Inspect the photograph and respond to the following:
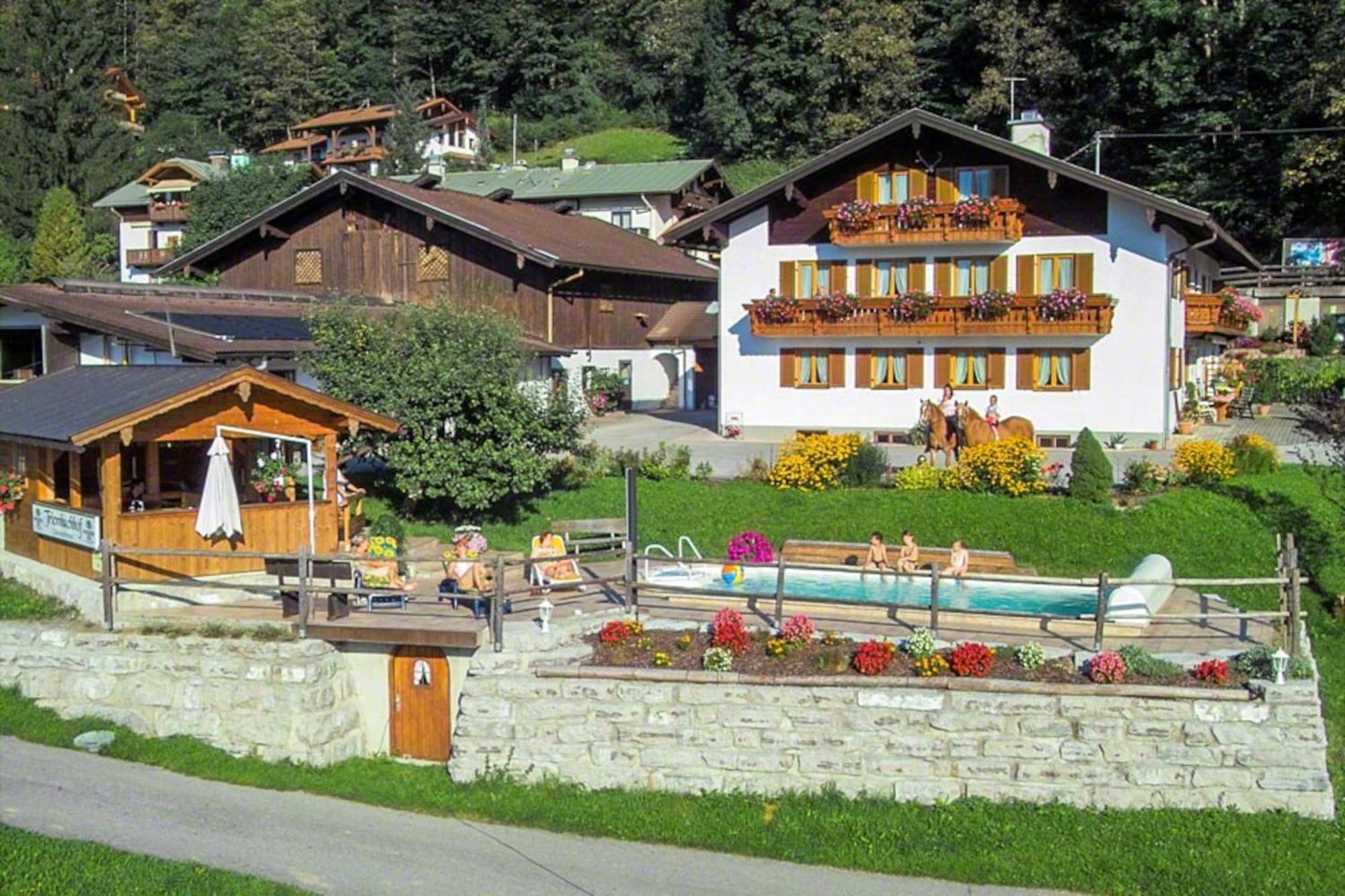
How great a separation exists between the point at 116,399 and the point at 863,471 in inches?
514

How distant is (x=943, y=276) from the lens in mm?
32906

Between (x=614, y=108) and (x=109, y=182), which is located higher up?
(x=614, y=108)

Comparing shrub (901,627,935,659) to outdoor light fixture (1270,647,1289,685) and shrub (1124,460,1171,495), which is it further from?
shrub (1124,460,1171,495)

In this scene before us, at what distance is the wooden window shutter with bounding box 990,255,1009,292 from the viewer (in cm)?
3216

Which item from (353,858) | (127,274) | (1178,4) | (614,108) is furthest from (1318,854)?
(614,108)

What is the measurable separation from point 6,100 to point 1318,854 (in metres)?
70.3

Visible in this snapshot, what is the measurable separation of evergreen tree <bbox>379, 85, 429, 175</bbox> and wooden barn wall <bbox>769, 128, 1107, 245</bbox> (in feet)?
141

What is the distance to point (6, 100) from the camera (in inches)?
2662

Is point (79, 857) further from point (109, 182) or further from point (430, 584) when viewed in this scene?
point (109, 182)

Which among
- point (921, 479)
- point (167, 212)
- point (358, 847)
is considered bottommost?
point (358, 847)

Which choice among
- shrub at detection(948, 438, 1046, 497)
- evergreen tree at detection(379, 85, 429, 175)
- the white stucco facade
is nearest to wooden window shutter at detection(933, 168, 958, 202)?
the white stucco facade

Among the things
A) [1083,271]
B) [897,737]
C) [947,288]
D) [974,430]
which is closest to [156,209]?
[947,288]

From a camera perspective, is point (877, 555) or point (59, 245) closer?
point (877, 555)

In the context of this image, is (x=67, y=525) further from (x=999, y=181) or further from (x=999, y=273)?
(x=999, y=181)
